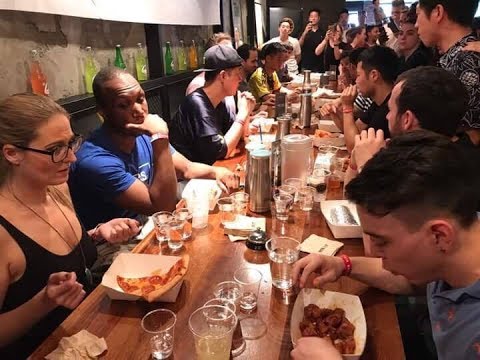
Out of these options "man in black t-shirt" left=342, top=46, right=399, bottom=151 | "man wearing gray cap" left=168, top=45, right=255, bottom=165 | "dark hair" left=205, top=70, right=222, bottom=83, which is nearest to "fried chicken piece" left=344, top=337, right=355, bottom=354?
"man wearing gray cap" left=168, top=45, right=255, bottom=165

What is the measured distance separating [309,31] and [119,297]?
25.2ft

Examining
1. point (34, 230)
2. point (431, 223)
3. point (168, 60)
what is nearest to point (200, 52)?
point (168, 60)

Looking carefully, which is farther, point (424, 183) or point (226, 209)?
point (226, 209)

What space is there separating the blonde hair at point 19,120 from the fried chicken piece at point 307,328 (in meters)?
1.02

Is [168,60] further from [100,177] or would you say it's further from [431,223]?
[431,223]

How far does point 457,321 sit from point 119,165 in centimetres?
149

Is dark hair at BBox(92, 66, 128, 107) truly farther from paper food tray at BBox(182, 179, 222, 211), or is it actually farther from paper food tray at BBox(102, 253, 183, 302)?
paper food tray at BBox(102, 253, 183, 302)

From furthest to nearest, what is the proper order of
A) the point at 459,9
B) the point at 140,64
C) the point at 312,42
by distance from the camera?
the point at 312,42
the point at 140,64
the point at 459,9

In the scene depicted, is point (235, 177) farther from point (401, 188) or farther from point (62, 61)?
point (62, 61)

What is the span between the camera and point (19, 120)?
50.7 inches

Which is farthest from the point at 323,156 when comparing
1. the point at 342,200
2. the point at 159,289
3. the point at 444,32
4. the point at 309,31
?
the point at 309,31

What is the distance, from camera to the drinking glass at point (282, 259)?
1.19 m

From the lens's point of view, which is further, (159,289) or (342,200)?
(342,200)

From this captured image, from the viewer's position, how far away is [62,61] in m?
2.43
